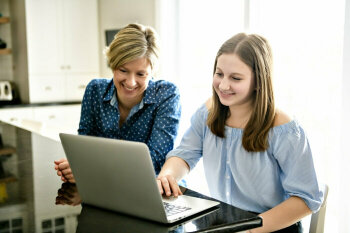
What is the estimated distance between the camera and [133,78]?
180 cm

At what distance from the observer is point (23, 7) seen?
4574mm

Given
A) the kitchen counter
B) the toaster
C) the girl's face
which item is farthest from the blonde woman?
the toaster

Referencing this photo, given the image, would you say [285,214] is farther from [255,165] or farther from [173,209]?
[173,209]

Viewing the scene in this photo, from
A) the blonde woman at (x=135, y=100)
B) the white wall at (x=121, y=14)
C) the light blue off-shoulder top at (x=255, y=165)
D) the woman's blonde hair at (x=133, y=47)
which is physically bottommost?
the light blue off-shoulder top at (x=255, y=165)

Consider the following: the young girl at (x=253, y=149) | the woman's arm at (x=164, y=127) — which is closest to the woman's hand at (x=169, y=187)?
the young girl at (x=253, y=149)

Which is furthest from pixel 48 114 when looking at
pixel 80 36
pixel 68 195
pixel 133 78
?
pixel 68 195

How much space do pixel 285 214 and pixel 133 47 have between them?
0.86 m

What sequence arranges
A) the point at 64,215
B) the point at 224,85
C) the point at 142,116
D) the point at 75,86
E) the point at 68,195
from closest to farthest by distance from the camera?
the point at 64,215 < the point at 68,195 < the point at 224,85 < the point at 142,116 < the point at 75,86

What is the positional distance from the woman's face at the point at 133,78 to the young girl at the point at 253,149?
33cm

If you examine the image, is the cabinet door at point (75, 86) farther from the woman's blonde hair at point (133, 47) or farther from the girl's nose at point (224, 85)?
the girl's nose at point (224, 85)

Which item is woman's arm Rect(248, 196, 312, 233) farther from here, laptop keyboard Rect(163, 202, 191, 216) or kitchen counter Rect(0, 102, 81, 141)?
kitchen counter Rect(0, 102, 81, 141)

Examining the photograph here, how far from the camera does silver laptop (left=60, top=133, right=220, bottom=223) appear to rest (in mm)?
957

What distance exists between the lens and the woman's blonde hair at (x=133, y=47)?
1.76 meters

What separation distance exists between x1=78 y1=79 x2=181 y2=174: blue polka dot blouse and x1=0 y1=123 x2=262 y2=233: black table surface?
0.53m
